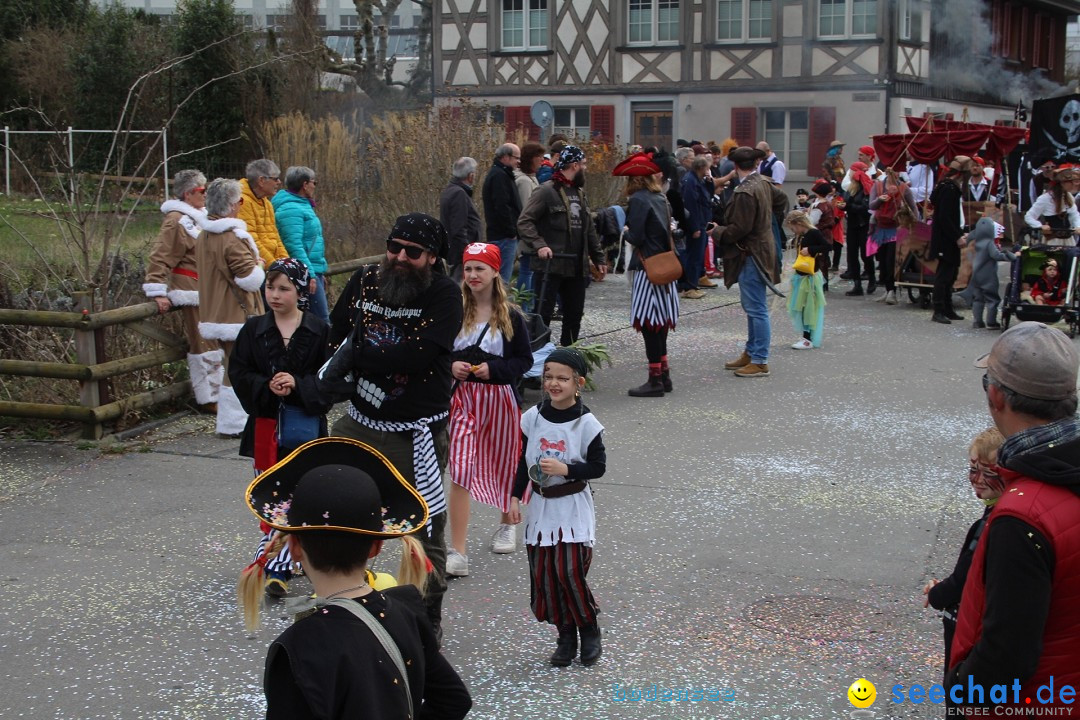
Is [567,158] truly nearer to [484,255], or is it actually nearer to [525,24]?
[484,255]

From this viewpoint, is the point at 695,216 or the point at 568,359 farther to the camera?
the point at 695,216

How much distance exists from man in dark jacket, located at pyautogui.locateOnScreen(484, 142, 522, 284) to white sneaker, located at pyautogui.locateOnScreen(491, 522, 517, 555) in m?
6.14

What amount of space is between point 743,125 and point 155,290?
23683 millimetres

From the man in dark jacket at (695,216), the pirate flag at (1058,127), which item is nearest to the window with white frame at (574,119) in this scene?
the pirate flag at (1058,127)

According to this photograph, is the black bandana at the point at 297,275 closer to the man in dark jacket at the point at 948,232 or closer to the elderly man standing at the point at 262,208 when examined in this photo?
the elderly man standing at the point at 262,208

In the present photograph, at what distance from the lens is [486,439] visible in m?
5.78

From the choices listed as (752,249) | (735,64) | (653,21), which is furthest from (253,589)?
(653,21)

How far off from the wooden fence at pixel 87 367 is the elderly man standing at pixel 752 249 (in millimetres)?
4818

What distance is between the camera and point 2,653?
484 centimetres

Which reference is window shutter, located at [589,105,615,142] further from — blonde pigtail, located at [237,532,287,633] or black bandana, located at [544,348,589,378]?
blonde pigtail, located at [237,532,287,633]

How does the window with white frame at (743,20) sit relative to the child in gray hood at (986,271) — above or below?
above

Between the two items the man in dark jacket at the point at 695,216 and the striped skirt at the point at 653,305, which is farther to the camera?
the man in dark jacket at the point at 695,216

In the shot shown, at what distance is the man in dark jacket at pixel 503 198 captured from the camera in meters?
12.2

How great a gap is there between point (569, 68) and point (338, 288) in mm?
20386
